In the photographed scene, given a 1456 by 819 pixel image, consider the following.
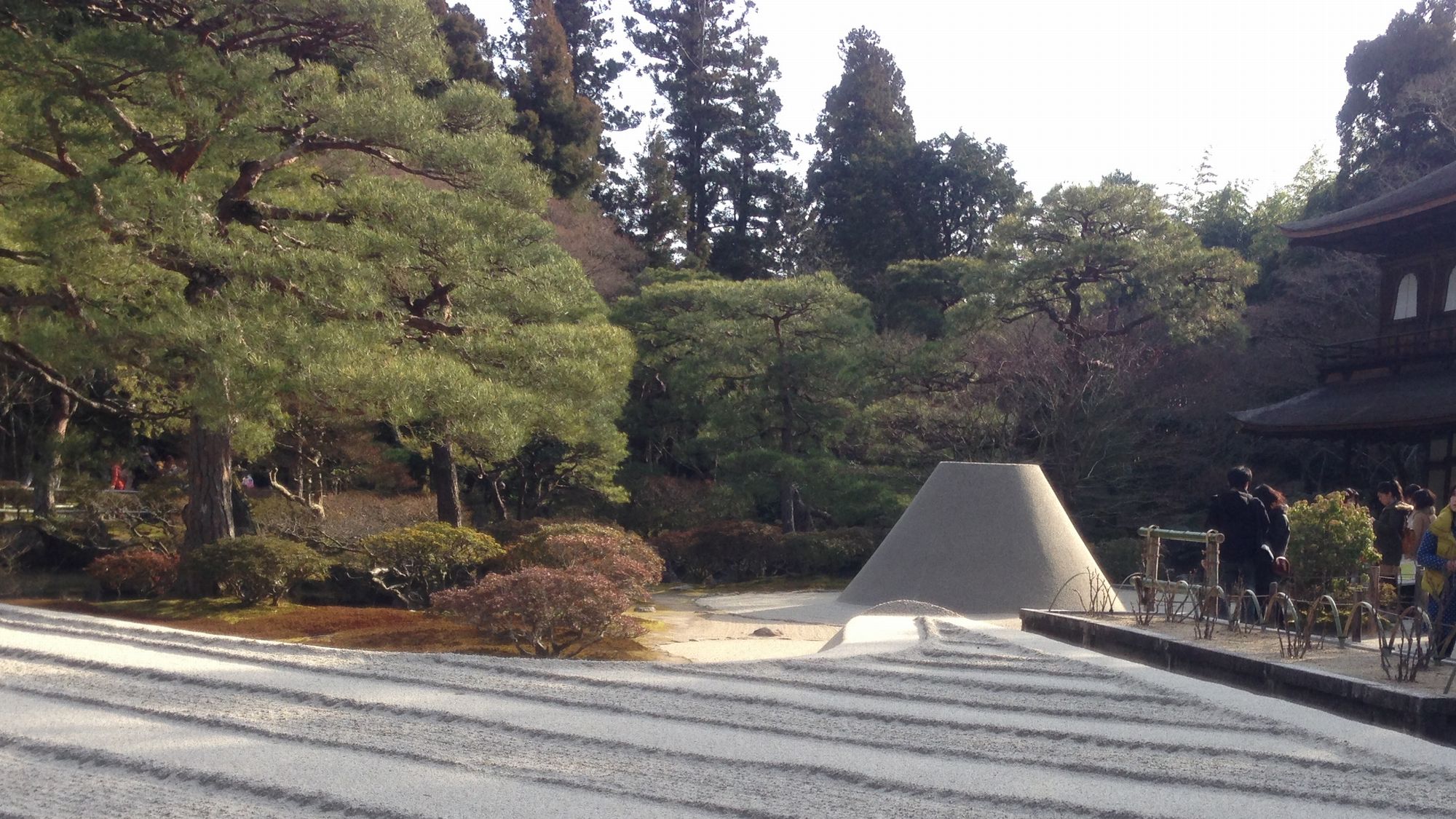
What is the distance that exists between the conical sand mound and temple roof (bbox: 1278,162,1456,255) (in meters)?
7.43

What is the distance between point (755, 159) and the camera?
35.8 meters

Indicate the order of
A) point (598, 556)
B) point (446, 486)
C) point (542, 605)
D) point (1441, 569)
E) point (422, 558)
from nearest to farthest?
point (1441, 569), point (542, 605), point (598, 556), point (422, 558), point (446, 486)

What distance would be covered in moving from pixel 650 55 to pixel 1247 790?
116 feet

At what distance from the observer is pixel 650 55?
37.0 meters

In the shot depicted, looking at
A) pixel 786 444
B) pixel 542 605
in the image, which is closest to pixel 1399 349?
pixel 786 444

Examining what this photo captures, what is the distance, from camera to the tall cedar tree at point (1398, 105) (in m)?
25.6

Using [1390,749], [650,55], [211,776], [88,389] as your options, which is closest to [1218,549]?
[1390,749]

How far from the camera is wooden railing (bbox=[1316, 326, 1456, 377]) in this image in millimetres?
15844

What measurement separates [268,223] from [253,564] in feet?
10.6

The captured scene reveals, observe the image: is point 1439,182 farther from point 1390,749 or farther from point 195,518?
Answer: point 195,518

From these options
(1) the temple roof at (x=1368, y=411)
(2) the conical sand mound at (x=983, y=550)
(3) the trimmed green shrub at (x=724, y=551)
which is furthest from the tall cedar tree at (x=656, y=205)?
(2) the conical sand mound at (x=983, y=550)

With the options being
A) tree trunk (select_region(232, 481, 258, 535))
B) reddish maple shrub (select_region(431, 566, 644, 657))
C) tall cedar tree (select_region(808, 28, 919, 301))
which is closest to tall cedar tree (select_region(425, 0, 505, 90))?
tall cedar tree (select_region(808, 28, 919, 301))

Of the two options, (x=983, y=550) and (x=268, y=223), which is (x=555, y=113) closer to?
(x=268, y=223)

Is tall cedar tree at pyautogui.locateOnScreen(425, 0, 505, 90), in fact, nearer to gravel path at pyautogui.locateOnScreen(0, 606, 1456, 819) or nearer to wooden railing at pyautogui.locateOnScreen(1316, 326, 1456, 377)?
wooden railing at pyautogui.locateOnScreen(1316, 326, 1456, 377)
